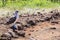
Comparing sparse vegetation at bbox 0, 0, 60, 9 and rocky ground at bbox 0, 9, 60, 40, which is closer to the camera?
rocky ground at bbox 0, 9, 60, 40

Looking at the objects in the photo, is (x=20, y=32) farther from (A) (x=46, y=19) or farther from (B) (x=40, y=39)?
(A) (x=46, y=19)

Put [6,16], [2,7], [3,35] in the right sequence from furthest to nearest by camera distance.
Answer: [2,7], [6,16], [3,35]

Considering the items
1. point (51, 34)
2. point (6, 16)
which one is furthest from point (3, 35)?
point (6, 16)

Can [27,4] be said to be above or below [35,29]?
above

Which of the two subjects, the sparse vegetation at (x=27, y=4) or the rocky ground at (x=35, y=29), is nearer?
the rocky ground at (x=35, y=29)

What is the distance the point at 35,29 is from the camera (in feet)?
26.8

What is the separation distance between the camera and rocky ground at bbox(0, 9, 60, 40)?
23.4ft

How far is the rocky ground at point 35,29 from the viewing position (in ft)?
23.4

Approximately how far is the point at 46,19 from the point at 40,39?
257 centimetres

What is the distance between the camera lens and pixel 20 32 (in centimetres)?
730

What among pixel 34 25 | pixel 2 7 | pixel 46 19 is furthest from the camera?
pixel 2 7

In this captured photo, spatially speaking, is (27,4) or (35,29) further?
(27,4)

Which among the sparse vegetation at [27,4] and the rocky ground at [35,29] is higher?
the sparse vegetation at [27,4]

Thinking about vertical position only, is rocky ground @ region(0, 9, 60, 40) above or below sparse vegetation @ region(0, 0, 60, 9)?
below
